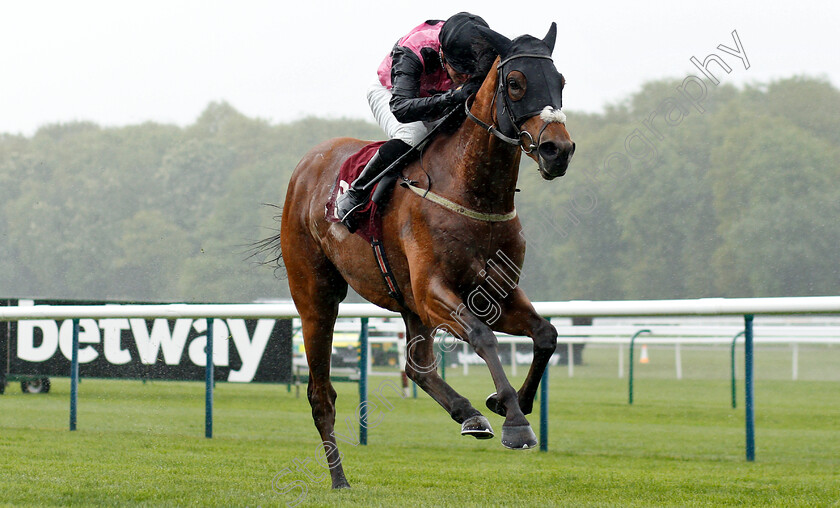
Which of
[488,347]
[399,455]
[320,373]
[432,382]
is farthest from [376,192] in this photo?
[399,455]

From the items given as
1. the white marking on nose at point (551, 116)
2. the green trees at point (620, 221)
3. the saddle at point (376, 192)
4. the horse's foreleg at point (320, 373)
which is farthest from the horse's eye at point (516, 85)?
the green trees at point (620, 221)

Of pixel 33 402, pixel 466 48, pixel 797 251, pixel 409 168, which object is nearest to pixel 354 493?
pixel 409 168

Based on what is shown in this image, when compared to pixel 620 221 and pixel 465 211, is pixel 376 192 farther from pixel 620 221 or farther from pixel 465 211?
pixel 620 221

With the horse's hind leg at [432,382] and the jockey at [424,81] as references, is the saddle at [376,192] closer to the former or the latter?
the jockey at [424,81]

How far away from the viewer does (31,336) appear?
30.4ft

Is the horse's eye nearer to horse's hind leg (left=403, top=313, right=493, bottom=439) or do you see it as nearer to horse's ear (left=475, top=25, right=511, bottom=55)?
horse's ear (left=475, top=25, right=511, bottom=55)

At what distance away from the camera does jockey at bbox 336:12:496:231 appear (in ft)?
12.0

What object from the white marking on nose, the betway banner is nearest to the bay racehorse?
the white marking on nose

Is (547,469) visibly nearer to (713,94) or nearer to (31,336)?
(31,336)

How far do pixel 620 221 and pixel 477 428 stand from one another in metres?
24.6

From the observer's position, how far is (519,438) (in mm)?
3145

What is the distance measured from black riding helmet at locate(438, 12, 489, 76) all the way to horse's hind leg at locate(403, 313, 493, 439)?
1.24 meters

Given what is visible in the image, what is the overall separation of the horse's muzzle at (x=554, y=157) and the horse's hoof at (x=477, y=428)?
958 mm

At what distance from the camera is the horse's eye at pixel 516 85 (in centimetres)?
326
